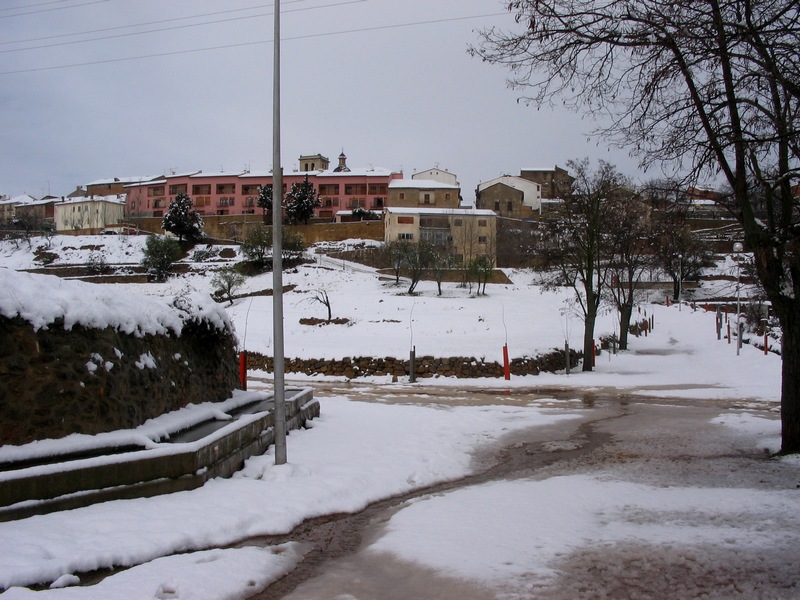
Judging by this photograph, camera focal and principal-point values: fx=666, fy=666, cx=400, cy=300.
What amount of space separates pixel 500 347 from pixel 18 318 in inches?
775

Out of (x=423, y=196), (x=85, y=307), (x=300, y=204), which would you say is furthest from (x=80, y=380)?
(x=423, y=196)

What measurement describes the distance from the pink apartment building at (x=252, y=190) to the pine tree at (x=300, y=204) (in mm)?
11475

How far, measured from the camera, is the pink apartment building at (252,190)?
103 meters

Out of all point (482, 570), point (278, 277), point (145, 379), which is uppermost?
point (278, 277)

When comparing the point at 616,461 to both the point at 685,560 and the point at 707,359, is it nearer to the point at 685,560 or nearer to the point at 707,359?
the point at 685,560

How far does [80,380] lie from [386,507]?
11.3ft

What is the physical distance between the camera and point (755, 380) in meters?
21.0

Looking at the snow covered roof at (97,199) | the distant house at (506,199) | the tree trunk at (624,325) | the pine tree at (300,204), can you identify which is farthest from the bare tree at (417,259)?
the snow covered roof at (97,199)

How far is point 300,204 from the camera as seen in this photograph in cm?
8819

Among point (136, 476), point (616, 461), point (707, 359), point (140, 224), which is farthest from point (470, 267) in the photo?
point (140, 224)

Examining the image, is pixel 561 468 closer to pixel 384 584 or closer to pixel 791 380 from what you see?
pixel 791 380

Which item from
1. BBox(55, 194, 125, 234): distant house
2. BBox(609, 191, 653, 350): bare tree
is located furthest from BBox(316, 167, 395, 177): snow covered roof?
BBox(609, 191, 653, 350): bare tree

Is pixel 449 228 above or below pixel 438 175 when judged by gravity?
below

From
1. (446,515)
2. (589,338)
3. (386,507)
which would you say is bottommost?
(589,338)
